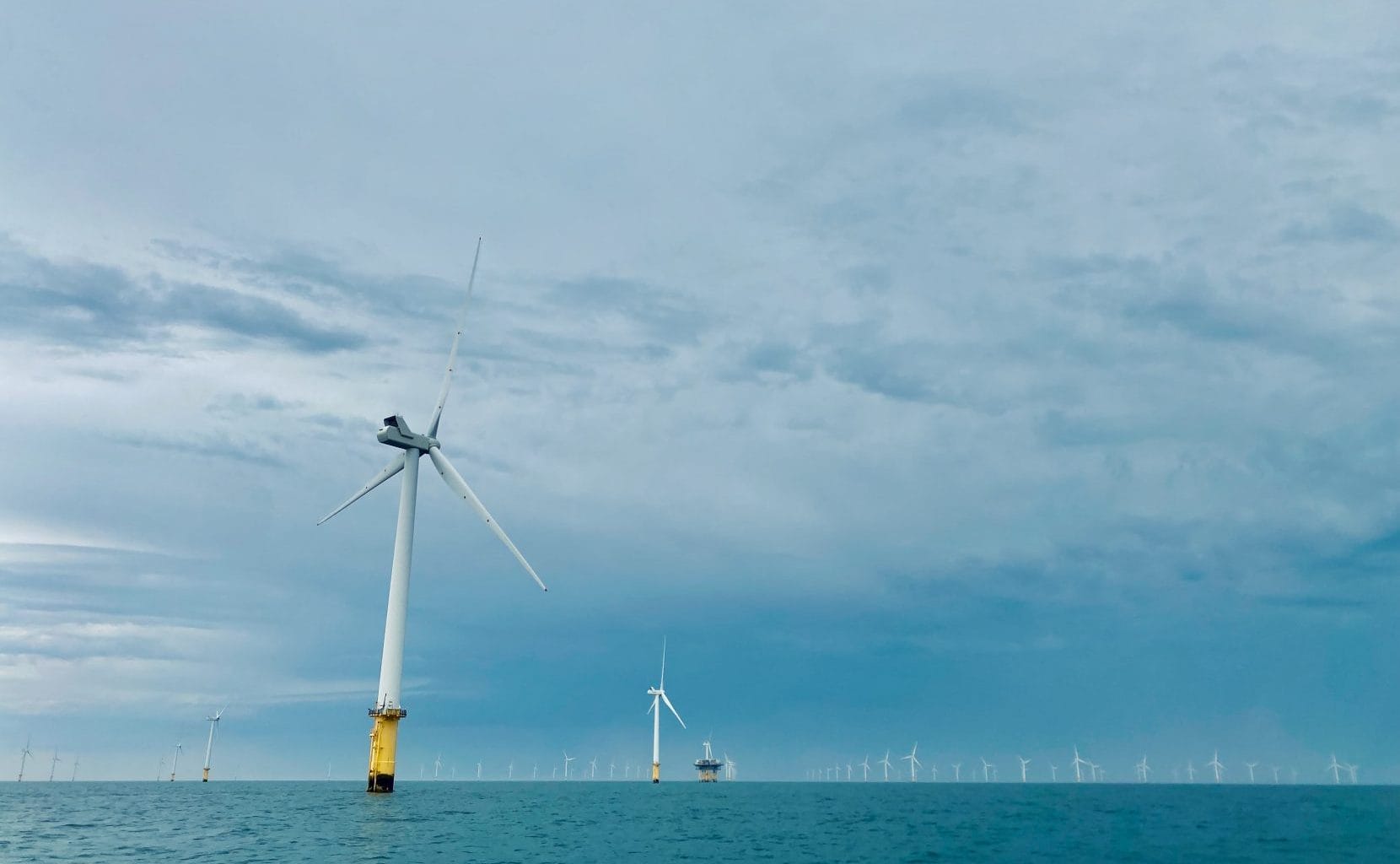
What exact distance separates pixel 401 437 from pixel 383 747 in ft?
140

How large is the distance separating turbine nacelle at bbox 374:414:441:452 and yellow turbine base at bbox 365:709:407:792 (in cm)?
3733

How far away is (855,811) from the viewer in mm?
172000

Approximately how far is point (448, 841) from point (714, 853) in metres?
24.3

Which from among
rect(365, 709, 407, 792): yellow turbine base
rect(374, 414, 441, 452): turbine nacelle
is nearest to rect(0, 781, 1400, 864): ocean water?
rect(365, 709, 407, 792): yellow turbine base

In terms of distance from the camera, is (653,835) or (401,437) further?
(401,437)

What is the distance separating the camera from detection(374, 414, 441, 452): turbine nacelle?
5778 inches

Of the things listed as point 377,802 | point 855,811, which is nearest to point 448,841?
point 377,802

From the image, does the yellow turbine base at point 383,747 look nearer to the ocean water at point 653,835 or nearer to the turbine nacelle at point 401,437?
the ocean water at point 653,835

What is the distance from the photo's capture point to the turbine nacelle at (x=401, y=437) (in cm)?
14675

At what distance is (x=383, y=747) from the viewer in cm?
13775

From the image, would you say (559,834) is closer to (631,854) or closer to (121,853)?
(631,854)

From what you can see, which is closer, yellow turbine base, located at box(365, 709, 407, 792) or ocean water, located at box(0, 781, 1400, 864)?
ocean water, located at box(0, 781, 1400, 864)

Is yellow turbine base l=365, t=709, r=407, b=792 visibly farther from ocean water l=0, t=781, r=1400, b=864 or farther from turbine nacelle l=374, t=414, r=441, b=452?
turbine nacelle l=374, t=414, r=441, b=452

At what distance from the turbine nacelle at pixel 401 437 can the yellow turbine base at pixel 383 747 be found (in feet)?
122
